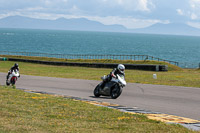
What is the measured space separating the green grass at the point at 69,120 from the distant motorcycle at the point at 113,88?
11.0 ft

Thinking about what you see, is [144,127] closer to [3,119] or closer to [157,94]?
[3,119]

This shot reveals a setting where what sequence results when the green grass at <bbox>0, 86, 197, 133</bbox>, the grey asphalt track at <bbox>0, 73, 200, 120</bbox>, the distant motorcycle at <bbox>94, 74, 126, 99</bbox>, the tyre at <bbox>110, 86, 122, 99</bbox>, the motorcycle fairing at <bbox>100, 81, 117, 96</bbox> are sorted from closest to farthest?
1. the green grass at <bbox>0, 86, 197, 133</bbox>
2. the grey asphalt track at <bbox>0, 73, 200, 120</bbox>
3. the distant motorcycle at <bbox>94, 74, 126, 99</bbox>
4. the tyre at <bbox>110, 86, 122, 99</bbox>
5. the motorcycle fairing at <bbox>100, 81, 117, 96</bbox>

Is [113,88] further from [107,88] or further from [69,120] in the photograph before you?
[69,120]

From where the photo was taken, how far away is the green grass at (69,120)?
26.6 feet

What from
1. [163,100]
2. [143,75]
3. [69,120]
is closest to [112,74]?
[163,100]

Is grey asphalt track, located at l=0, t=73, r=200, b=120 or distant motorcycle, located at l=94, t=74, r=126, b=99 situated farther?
distant motorcycle, located at l=94, t=74, r=126, b=99

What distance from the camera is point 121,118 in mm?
9938

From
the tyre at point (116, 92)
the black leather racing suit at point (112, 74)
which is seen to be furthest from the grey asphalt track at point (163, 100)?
Answer: the black leather racing suit at point (112, 74)

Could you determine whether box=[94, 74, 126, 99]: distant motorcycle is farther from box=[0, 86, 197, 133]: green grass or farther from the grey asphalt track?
box=[0, 86, 197, 133]: green grass

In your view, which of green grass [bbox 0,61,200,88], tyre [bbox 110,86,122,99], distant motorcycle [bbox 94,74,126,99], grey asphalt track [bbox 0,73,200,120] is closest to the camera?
grey asphalt track [bbox 0,73,200,120]

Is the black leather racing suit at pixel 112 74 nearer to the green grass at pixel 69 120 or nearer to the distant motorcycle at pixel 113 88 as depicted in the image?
the distant motorcycle at pixel 113 88

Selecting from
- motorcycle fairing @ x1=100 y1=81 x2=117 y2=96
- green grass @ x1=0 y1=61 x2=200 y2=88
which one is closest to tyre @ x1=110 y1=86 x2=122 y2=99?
motorcycle fairing @ x1=100 y1=81 x2=117 y2=96

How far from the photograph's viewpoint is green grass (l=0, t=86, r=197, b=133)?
8.10m

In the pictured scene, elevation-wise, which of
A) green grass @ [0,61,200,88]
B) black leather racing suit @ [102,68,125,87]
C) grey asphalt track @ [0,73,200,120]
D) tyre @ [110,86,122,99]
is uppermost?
black leather racing suit @ [102,68,125,87]
